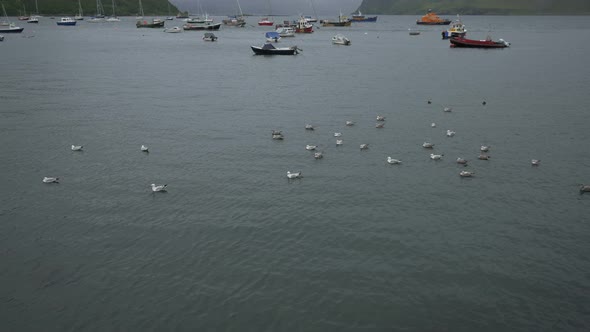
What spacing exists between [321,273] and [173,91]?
50711 millimetres

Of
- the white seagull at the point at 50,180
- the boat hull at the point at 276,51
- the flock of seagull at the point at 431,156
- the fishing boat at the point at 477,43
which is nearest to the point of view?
the white seagull at the point at 50,180

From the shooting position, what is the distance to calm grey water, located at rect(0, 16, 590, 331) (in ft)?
68.3

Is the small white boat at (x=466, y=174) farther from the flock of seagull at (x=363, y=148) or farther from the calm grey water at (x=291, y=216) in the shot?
the calm grey water at (x=291, y=216)

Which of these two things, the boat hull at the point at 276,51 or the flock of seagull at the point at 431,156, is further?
the boat hull at the point at 276,51

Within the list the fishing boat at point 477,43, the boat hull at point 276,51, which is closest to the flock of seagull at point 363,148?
the boat hull at point 276,51

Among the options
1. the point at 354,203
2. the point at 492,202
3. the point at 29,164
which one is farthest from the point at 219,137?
the point at 492,202

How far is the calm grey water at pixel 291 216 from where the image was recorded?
2081 centimetres

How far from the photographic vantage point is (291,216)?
95.2 ft

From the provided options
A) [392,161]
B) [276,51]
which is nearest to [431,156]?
[392,161]

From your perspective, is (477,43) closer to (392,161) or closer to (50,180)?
(392,161)

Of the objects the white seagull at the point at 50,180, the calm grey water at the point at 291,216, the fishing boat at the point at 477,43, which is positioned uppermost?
the fishing boat at the point at 477,43

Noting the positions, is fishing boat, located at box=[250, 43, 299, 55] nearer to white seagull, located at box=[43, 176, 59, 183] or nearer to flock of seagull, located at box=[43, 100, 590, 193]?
flock of seagull, located at box=[43, 100, 590, 193]

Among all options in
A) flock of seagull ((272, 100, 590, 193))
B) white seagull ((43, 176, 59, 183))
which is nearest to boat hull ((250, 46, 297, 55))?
flock of seagull ((272, 100, 590, 193))

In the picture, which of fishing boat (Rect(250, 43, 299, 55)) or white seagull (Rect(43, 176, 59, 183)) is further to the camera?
fishing boat (Rect(250, 43, 299, 55))
